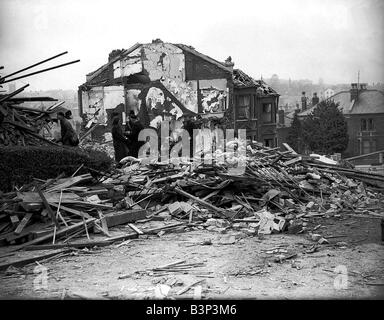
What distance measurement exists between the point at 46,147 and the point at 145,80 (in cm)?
1770

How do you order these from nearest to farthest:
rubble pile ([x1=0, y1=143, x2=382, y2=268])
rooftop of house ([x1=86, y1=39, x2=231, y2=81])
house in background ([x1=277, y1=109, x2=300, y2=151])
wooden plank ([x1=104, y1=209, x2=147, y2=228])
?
1. rubble pile ([x1=0, y1=143, x2=382, y2=268])
2. wooden plank ([x1=104, y1=209, x2=147, y2=228])
3. rooftop of house ([x1=86, y1=39, x2=231, y2=81])
4. house in background ([x1=277, y1=109, x2=300, y2=151])

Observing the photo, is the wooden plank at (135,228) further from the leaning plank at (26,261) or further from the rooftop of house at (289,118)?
the rooftop of house at (289,118)

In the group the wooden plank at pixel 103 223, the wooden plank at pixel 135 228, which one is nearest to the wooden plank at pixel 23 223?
the wooden plank at pixel 103 223

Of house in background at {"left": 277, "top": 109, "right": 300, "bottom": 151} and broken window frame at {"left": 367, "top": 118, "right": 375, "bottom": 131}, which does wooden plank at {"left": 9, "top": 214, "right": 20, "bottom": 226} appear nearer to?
broken window frame at {"left": 367, "top": 118, "right": 375, "bottom": 131}

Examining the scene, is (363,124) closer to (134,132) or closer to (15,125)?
(134,132)

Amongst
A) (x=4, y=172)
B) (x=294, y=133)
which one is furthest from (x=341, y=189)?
(x=294, y=133)

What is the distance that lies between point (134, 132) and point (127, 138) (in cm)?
42

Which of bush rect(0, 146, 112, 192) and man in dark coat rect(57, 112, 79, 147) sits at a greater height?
man in dark coat rect(57, 112, 79, 147)

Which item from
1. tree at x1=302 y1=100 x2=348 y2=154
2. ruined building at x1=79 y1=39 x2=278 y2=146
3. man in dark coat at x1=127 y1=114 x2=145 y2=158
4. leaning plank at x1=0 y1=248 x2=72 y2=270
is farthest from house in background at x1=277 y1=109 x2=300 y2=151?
leaning plank at x1=0 y1=248 x2=72 y2=270

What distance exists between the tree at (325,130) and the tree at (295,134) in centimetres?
56

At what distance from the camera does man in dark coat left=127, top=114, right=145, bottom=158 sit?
15227 millimetres

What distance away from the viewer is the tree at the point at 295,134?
29.5 meters

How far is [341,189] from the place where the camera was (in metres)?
12.8
